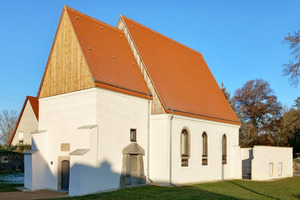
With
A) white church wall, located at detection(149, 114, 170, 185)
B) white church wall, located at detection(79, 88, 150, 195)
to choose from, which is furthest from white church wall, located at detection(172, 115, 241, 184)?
white church wall, located at detection(79, 88, 150, 195)

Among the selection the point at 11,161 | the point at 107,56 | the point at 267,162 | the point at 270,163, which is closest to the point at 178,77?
the point at 107,56

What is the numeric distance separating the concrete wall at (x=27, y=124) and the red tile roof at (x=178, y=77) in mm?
19341

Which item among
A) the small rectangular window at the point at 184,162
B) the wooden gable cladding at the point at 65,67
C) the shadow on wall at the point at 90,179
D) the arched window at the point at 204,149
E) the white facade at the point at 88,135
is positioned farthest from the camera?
the arched window at the point at 204,149

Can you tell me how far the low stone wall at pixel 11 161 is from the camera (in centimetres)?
3034

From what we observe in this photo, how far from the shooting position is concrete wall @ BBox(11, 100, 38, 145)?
126 feet

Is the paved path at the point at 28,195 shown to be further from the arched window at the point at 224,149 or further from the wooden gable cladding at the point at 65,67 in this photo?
the arched window at the point at 224,149

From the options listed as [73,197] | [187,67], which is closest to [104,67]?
[73,197]

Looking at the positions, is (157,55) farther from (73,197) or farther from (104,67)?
(73,197)

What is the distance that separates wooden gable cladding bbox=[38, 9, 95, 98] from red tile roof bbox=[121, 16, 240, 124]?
16.9ft

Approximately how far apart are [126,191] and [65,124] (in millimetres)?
5691

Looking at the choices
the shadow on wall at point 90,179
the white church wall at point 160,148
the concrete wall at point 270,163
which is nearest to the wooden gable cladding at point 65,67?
the shadow on wall at point 90,179

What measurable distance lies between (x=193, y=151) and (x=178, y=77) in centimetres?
595

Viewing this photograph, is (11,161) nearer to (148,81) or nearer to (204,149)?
(148,81)

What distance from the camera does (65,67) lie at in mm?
20500
